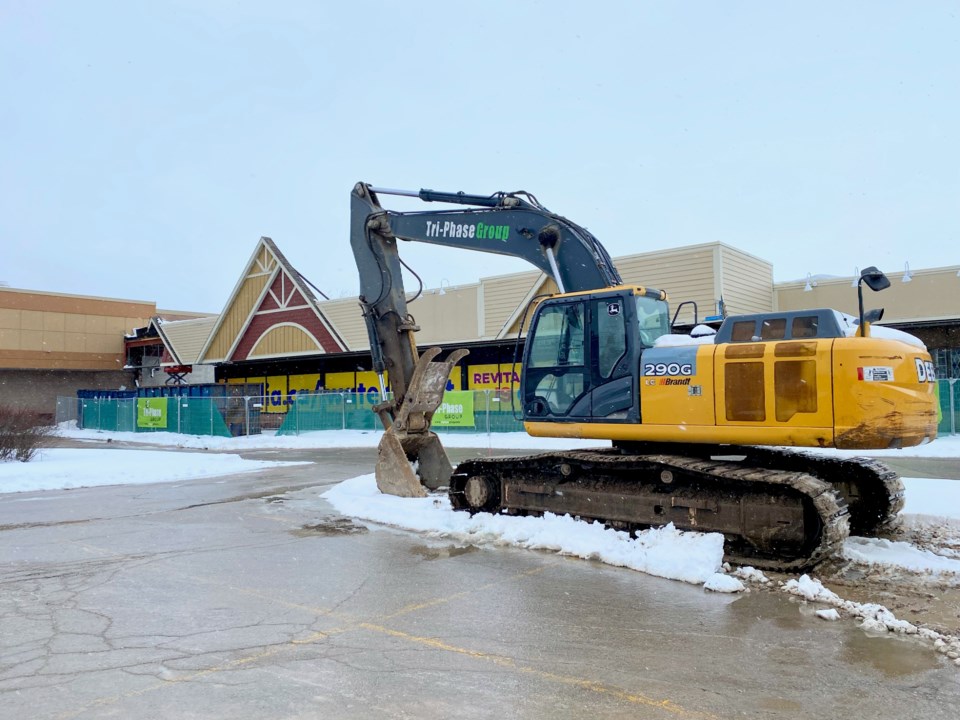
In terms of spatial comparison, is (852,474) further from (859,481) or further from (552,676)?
(552,676)

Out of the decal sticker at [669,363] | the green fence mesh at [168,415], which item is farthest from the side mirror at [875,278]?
the green fence mesh at [168,415]

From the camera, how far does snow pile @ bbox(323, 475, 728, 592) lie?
6.88 meters

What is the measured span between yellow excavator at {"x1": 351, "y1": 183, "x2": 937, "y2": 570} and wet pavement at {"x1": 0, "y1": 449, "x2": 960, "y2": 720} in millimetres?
991

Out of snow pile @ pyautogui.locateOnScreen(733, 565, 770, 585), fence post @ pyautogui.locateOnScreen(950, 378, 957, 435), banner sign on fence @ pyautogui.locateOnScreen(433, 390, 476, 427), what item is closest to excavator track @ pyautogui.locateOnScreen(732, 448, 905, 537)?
snow pile @ pyautogui.locateOnScreen(733, 565, 770, 585)

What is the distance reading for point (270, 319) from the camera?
34.3m

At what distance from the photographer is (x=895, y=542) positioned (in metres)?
7.81

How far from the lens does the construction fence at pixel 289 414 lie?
26.8 metres

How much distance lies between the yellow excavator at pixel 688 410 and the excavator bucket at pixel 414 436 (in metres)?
0.06

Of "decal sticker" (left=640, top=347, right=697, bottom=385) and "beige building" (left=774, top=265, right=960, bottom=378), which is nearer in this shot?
"decal sticker" (left=640, top=347, right=697, bottom=385)

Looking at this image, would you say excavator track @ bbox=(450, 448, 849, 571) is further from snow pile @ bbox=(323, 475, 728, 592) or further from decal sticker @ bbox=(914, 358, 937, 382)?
decal sticker @ bbox=(914, 358, 937, 382)

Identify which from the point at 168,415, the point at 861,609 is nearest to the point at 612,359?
the point at 861,609

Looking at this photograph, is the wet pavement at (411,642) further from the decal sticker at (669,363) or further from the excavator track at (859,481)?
the excavator track at (859,481)

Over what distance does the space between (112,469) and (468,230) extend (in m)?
10.3

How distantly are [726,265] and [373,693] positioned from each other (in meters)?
20.1
